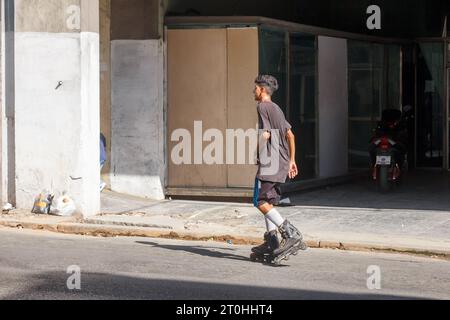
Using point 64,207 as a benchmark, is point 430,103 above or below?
above

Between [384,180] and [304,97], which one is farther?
[304,97]

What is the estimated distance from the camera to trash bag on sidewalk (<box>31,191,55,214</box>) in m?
14.5

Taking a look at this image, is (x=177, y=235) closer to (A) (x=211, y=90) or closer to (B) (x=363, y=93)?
(A) (x=211, y=90)

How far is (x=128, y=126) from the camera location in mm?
16109

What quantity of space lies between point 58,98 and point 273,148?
15.7 feet

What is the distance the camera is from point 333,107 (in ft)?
60.7

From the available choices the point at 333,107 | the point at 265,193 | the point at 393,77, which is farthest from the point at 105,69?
the point at 393,77

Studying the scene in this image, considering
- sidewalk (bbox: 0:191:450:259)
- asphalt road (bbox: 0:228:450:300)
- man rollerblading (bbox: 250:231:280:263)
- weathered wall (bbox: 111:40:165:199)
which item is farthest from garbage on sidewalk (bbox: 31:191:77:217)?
man rollerblading (bbox: 250:231:280:263)

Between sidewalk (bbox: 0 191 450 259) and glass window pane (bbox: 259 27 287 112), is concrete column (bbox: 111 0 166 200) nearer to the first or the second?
sidewalk (bbox: 0 191 450 259)

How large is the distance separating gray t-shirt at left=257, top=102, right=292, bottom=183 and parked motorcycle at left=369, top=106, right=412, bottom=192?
21.5 ft

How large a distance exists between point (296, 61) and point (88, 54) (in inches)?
166
